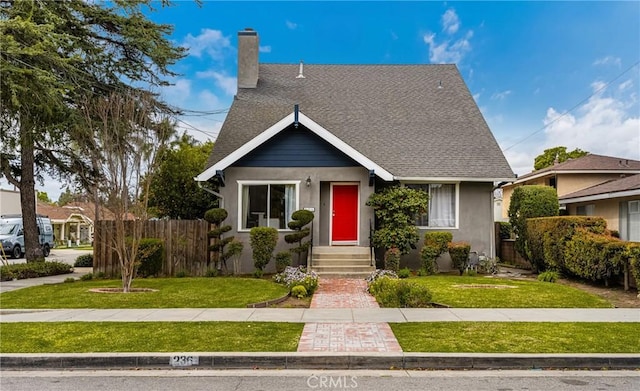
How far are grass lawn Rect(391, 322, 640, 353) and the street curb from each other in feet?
0.79

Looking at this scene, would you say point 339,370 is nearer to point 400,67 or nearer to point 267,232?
point 267,232

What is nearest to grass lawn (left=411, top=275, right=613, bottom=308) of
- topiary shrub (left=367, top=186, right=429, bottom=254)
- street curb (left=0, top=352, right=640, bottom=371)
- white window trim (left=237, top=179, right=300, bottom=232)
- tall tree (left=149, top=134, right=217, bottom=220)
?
topiary shrub (left=367, top=186, right=429, bottom=254)

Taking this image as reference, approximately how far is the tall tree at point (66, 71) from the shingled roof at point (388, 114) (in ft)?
13.2

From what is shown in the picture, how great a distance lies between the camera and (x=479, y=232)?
1688 cm

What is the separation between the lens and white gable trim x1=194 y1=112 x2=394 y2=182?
1562 centimetres

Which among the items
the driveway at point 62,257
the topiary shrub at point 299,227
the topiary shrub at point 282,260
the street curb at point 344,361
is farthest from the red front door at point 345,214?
the driveway at point 62,257

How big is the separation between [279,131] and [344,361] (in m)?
10.6

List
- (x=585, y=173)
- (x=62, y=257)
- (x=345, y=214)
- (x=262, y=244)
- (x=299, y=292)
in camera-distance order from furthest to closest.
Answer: (x=62, y=257) < (x=585, y=173) < (x=345, y=214) < (x=262, y=244) < (x=299, y=292)

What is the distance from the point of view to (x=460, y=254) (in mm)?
15414

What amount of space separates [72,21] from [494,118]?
62.2 feet

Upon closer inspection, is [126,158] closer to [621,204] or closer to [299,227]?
[299,227]

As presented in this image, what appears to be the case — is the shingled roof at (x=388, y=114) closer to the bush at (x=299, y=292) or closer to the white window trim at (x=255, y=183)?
the white window trim at (x=255, y=183)

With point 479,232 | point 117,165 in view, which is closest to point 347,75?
point 479,232

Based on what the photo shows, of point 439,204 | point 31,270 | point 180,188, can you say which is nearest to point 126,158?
point 31,270
